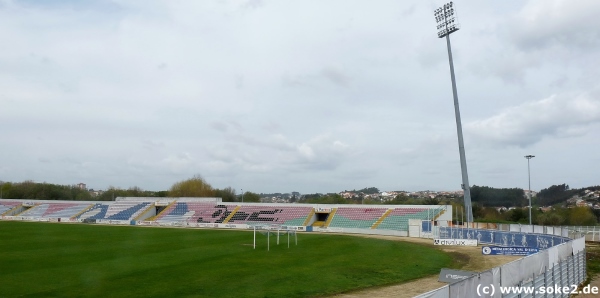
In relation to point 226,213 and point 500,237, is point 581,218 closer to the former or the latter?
point 500,237

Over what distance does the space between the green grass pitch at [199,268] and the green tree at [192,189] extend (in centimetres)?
8669

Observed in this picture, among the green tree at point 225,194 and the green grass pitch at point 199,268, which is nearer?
the green grass pitch at point 199,268

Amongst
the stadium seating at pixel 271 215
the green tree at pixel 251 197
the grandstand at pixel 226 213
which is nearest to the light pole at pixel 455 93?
the grandstand at pixel 226 213

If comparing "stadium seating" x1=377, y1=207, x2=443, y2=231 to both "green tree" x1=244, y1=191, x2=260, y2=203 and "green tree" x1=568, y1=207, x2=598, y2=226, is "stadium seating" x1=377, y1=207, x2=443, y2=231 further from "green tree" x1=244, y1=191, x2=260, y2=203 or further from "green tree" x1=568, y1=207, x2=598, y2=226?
"green tree" x1=244, y1=191, x2=260, y2=203

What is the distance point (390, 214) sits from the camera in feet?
209

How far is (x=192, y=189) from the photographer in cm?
12688

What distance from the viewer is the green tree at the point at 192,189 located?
125062 millimetres

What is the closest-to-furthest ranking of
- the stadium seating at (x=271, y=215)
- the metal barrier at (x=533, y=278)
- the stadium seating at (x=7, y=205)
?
the metal barrier at (x=533, y=278) < the stadium seating at (x=271, y=215) < the stadium seating at (x=7, y=205)

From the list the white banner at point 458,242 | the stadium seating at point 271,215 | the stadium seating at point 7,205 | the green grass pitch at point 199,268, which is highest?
the stadium seating at point 7,205

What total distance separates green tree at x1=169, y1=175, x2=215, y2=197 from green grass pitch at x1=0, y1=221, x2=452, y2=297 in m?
86.7

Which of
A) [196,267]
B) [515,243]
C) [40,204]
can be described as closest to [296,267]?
[196,267]

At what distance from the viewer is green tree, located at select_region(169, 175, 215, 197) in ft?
410

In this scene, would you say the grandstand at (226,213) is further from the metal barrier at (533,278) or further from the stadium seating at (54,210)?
the metal barrier at (533,278)

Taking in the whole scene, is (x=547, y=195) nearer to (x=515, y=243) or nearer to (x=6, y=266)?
(x=515, y=243)
